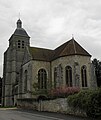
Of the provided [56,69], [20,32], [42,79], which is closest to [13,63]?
[20,32]

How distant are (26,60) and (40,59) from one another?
3401 millimetres

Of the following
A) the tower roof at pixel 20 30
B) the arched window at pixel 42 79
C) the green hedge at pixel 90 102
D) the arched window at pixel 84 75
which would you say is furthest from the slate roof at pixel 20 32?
the green hedge at pixel 90 102

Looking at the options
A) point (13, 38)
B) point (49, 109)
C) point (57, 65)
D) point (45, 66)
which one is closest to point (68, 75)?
point (57, 65)

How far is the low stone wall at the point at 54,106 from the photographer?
18703 mm

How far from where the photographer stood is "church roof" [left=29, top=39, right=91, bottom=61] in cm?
3492

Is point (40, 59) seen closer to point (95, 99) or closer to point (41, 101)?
point (41, 101)

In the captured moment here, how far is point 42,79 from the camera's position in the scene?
38281mm

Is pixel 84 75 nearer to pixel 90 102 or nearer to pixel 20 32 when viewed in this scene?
pixel 90 102

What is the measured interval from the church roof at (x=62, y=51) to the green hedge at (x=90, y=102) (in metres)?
17.4

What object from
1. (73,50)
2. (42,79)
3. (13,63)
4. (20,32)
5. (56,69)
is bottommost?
(42,79)

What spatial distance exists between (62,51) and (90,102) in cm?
2153

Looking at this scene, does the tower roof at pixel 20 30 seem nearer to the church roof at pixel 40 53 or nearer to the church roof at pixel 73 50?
the church roof at pixel 40 53

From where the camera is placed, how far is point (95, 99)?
1478cm

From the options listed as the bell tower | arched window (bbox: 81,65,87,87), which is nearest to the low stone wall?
arched window (bbox: 81,65,87,87)
